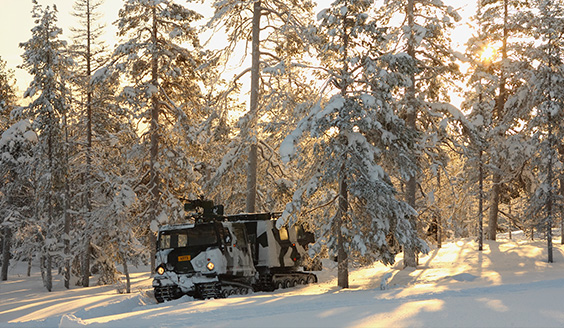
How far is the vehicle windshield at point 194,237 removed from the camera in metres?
16.1

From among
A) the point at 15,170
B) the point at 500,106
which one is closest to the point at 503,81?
the point at 500,106

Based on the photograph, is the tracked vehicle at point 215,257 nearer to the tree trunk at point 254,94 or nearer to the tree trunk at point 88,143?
the tree trunk at point 254,94

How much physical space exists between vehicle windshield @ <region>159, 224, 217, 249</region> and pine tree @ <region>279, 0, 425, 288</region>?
2.16m

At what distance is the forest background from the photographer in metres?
16.5

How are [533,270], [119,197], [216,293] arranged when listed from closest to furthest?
A: 1. [216,293]
2. [533,270]
3. [119,197]

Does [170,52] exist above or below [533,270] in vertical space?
above

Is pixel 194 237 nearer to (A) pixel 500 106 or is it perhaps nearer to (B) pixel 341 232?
(B) pixel 341 232

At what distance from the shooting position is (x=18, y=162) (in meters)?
32.4

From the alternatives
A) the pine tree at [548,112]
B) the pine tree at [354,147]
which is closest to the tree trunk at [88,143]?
the pine tree at [354,147]

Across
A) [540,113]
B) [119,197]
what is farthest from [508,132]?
[119,197]

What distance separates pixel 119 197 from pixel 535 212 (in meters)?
18.7

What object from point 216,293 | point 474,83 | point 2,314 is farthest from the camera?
point 474,83

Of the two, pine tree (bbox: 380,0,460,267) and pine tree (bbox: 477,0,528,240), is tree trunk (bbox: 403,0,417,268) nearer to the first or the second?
pine tree (bbox: 380,0,460,267)

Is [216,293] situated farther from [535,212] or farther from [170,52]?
[535,212]
